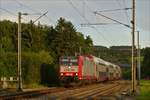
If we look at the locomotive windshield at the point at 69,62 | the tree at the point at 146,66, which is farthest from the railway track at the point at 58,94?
the tree at the point at 146,66

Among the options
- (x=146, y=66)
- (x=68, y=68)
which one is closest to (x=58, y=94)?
(x=68, y=68)

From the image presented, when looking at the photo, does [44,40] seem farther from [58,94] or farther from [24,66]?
[58,94]

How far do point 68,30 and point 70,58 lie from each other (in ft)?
203

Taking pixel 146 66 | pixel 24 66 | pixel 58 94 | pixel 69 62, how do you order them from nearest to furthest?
pixel 58 94 < pixel 69 62 < pixel 24 66 < pixel 146 66

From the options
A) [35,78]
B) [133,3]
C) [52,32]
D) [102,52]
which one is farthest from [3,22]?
[133,3]

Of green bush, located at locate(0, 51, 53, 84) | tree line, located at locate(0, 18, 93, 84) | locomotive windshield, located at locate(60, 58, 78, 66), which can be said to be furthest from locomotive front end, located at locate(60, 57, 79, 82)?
tree line, located at locate(0, 18, 93, 84)

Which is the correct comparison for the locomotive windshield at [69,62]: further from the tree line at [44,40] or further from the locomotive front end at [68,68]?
the tree line at [44,40]

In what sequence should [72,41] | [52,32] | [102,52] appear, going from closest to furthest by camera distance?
[72,41] < [52,32] < [102,52]

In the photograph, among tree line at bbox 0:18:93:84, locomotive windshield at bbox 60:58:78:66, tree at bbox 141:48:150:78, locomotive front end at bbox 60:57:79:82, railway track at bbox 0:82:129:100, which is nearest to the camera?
railway track at bbox 0:82:129:100

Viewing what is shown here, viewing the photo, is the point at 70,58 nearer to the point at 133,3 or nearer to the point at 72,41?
the point at 133,3

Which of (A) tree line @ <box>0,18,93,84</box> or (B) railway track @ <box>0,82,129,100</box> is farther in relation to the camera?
(A) tree line @ <box>0,18,93,84</box>

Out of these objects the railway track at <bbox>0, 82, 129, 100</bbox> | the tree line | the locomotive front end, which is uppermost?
the tree line

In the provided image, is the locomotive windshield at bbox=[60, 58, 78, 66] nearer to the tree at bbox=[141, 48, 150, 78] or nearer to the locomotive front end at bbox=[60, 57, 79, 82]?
the locomotive front end at bbox=[60, 57, 79, 82]

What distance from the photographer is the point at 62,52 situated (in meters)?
103
